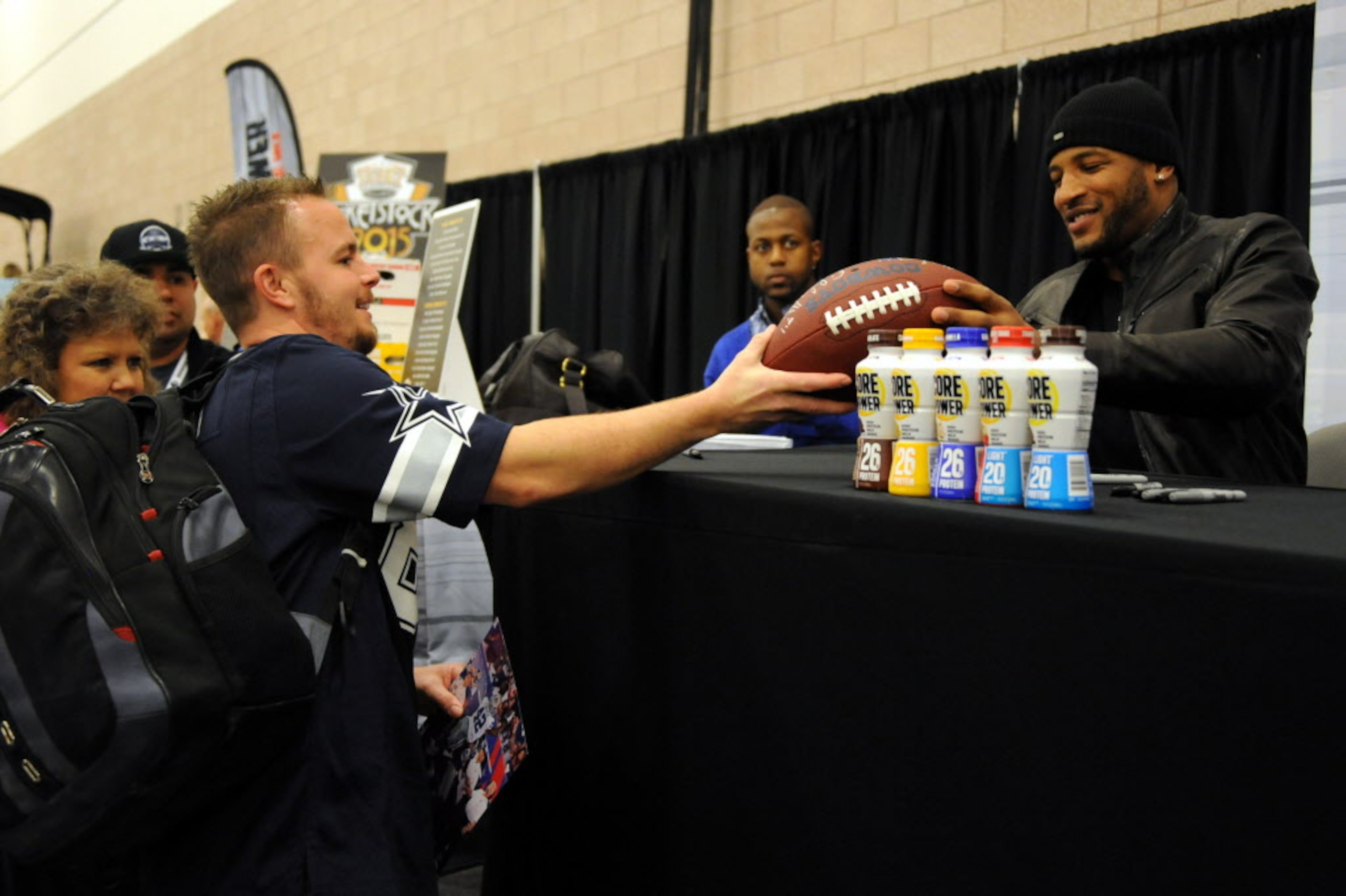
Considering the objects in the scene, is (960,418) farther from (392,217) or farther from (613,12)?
(613,12)

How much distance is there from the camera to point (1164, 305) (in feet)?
6.32

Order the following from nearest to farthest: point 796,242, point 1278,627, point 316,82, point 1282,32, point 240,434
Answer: point 1278,627
point 240,434
point 1282,32
point 796,242
point 316,82

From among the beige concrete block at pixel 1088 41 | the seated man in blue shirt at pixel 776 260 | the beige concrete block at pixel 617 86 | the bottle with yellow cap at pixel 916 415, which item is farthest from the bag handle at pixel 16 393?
the beige concrete block at pixel 617 86

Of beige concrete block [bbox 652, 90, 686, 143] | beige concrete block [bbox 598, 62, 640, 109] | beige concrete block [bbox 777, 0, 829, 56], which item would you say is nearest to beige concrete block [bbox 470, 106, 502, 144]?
beige concrete block [bbox 598, 62, 640, 109]

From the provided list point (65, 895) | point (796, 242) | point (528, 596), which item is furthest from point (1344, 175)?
point (65, 895)

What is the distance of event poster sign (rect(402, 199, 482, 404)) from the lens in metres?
3.06

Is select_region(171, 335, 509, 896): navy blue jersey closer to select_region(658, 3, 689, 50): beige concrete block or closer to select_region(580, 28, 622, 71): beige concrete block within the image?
select_region(658, 3, 689, 50): beige concrete block

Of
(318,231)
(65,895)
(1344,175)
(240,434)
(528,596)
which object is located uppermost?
(1344,175)

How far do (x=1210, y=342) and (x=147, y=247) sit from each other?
105 inches

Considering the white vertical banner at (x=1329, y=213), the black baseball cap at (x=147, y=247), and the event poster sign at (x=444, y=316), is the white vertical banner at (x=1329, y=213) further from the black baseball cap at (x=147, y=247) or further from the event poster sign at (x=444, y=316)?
the black baseball cap at (x=147, y=247)

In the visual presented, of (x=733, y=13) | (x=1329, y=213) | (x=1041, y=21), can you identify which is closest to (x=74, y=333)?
(x=1329, y=213)

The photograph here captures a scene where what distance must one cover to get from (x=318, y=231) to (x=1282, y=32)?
9.84 ft

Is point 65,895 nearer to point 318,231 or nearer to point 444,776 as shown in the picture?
point 444,776

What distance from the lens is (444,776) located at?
5.21 feet
